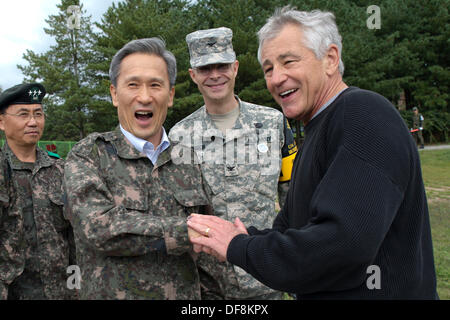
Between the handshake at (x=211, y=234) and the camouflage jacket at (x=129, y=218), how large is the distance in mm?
47

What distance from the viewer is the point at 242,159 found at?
313 cm

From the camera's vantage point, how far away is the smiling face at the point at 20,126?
3.28 metres

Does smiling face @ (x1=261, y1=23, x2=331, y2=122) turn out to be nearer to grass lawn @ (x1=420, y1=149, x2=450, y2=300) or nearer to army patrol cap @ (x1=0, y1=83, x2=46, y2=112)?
army patrol cap @ (x1=0, y1=83, x2=46, y2=112)

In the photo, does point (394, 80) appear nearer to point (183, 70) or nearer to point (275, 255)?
point (183, 70)

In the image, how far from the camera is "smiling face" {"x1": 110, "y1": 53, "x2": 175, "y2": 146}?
2.03 metres

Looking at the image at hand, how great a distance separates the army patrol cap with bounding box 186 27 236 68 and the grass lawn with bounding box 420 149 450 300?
387 centimetres

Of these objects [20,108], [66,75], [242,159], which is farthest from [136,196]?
[66,75]

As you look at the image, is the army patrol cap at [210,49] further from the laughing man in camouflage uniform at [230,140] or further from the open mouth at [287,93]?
the open mouth at [287,93]

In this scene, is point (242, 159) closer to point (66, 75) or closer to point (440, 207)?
point (440, 207)

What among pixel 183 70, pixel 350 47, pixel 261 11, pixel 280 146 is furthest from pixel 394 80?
pixel 280 146

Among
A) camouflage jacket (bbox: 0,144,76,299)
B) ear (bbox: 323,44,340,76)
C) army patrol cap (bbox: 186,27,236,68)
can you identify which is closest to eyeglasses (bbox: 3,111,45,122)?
camouflage jacket (bbox: 0,144,76,299)

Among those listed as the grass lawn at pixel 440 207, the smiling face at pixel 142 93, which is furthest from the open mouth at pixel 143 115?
the grass lawn at pixel 440 207

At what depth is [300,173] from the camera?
5.49 ft
